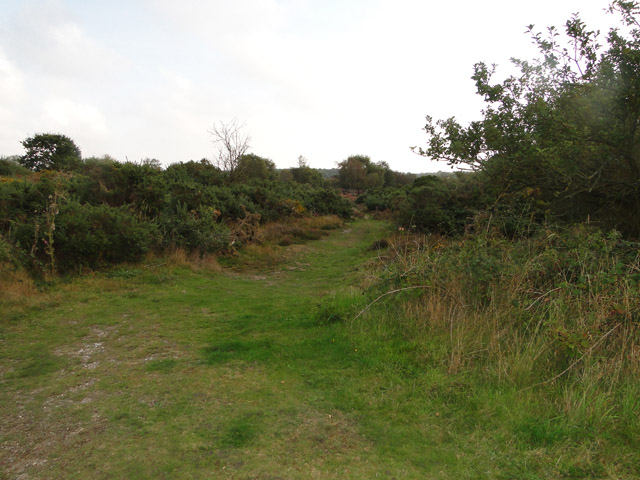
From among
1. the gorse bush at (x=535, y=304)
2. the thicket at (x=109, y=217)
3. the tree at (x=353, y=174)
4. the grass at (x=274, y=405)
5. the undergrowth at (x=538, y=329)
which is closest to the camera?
the grass at (x=274, y=405)

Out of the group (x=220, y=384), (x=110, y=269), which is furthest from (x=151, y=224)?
(x=220, y=384)

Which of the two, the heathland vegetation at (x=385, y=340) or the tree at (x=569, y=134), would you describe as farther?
the tree at (x=569, y=134)

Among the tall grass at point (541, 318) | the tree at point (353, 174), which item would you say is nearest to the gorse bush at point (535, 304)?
the tall grass at point (541, 318)

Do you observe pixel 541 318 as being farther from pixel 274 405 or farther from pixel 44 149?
pixel 44 149

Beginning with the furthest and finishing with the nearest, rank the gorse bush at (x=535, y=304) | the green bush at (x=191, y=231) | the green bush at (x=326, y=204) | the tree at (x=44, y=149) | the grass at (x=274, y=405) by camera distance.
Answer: the tree at (x=44, y=149) → the green bush at (x=326, y=204) → the green bush at (x=191, y=231) → the gorse bush at (x=535, y=304) → the grass at (x=274, y=405)

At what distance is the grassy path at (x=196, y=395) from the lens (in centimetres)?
262

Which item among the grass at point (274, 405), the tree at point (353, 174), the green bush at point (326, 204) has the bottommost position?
the grass at point (274, 405)

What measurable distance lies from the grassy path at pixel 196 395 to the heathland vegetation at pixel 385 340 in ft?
0.07

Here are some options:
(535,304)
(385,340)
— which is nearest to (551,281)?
(535,304)

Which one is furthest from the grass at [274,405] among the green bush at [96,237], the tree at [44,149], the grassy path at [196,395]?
the tree at [44,149]

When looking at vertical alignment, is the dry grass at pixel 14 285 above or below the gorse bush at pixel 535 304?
above

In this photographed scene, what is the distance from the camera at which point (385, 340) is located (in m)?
4.67

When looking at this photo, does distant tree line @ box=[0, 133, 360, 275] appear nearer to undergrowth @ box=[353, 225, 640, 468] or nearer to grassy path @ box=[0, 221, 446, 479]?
grassy path @ box=[0, 221, 446, 479]

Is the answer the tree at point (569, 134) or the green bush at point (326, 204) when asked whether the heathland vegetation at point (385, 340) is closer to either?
the tree at point (569, 134)
